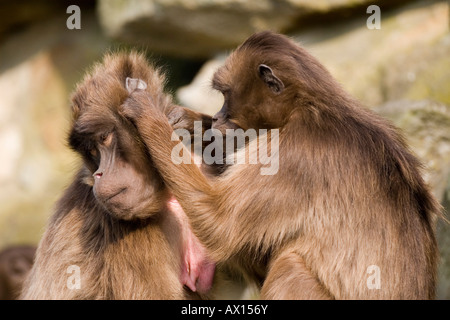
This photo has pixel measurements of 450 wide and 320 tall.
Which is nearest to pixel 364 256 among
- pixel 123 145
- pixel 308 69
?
pixel 308 69

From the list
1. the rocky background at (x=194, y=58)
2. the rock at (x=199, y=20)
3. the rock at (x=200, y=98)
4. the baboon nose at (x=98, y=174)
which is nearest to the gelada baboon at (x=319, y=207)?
the baboon nose at (x=98, y=174)

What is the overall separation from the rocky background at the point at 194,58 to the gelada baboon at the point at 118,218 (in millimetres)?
651

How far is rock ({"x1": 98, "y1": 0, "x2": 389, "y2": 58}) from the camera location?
32.4 ft

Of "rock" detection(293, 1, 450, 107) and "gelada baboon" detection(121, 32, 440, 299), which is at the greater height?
"rock" detection(293, 1, 450, 107)

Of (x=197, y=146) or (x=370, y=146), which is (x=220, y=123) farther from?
(x=370, y=146)

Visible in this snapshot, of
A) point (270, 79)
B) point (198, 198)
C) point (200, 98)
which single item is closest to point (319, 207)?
point (198, 198)

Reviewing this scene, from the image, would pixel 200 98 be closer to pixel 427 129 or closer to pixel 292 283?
pixel 427 129

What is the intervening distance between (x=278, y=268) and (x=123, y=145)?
1329 millimetres

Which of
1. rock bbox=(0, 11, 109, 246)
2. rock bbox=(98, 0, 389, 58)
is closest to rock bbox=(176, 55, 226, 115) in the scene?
rock bbox=(98, 0, 389, 58)

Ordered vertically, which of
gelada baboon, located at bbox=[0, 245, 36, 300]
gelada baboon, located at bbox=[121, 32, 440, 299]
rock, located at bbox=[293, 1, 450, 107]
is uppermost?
rock, located at bbox=[293, 1, 450, 107]

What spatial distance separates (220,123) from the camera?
5.25m

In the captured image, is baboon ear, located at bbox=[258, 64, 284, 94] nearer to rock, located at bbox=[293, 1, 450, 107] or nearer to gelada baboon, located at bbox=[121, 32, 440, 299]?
gelada baboon, located at bbox=[121, 32, 440, 299]

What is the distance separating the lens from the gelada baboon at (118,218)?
487cm

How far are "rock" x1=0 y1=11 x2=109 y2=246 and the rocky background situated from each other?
0.06ft
